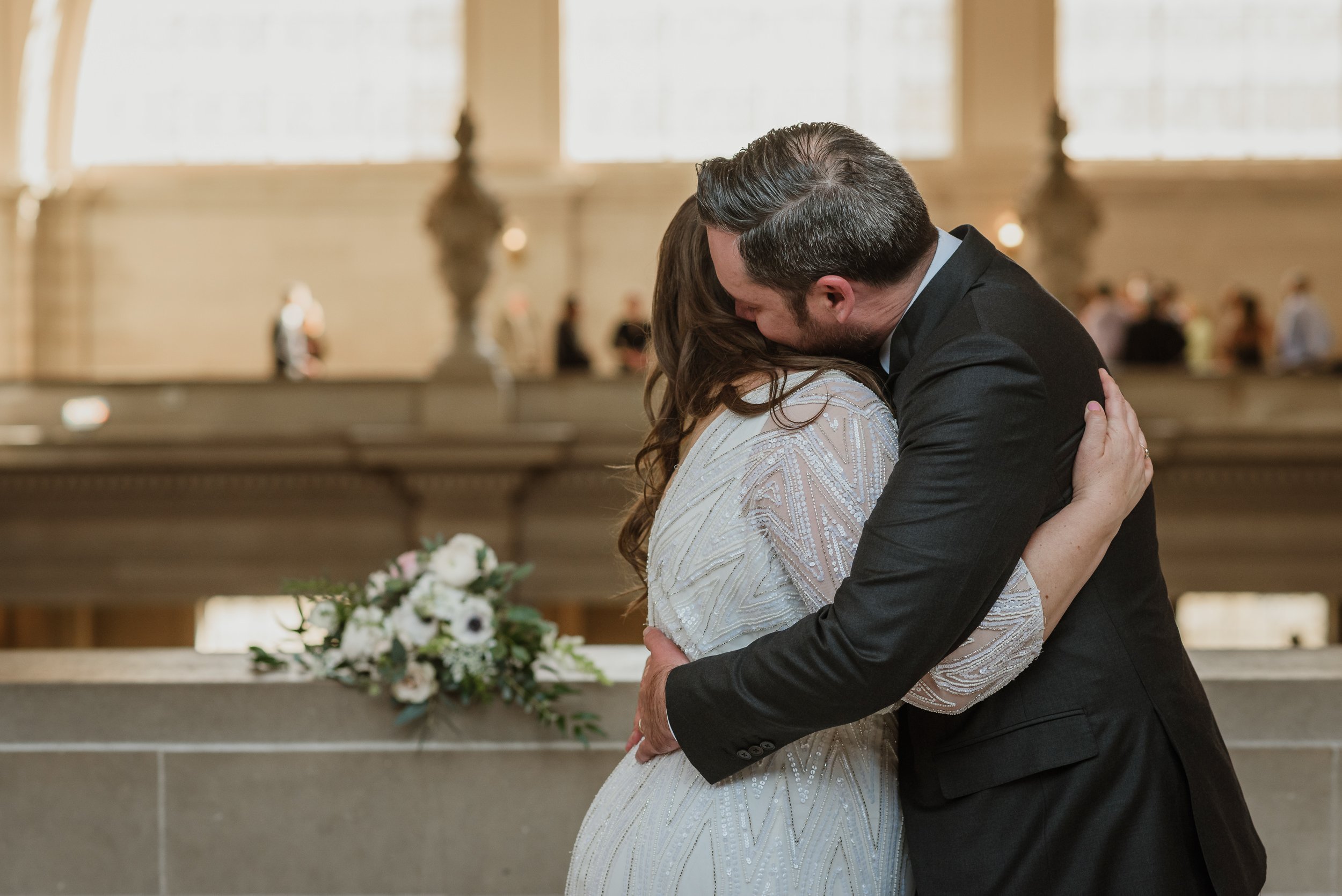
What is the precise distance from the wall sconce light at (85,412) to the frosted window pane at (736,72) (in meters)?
9.85

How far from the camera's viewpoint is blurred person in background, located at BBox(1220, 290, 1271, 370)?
1553 centimetres

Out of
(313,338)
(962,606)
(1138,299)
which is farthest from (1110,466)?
(313,338)

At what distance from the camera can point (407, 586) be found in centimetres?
348

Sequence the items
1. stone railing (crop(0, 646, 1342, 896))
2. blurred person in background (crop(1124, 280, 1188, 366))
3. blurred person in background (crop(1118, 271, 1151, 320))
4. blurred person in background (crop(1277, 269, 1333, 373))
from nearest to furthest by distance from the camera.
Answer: stone railing (crop(0, 646, 1342, 896))
blurred person in background (crop(1124, 280, 1188, 366))
blurred person in background (crop(1118, 271, 1151, 320))
blurred person in background (crop(1277, 269, 1333, 373))

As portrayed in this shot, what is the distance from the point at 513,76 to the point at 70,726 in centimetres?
1858

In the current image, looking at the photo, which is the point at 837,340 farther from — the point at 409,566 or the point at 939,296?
the point at 409,566

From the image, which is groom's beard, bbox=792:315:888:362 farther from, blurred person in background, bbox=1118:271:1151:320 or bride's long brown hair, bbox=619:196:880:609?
blurred person in background, bbox=1118:271:1151:320

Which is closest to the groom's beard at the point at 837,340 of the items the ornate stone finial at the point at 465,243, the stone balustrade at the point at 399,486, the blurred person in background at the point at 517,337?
the stone balustrade at the point at 399,486

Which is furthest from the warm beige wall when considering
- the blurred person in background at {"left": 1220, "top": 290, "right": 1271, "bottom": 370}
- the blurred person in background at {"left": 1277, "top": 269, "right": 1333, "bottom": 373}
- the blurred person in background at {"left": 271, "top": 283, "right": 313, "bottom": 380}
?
the blurred person in background at {"left": 1277, "top": 269, "right": 1333, "bottom": 373}

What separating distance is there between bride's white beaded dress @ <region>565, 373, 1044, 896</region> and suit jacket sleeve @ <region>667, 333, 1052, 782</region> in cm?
9

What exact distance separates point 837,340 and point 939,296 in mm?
159

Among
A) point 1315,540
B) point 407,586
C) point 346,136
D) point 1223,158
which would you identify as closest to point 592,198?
point 346,136

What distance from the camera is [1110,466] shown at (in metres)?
1.83

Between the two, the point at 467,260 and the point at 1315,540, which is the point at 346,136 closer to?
the point at 467,260
